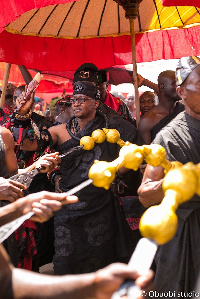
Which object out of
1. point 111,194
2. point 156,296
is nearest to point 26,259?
point 111,194

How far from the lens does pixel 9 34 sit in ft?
15.5

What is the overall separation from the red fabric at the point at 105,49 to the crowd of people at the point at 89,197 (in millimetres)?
429

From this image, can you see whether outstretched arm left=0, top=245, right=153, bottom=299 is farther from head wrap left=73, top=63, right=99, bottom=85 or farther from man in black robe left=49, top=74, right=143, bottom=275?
head wrap left=73, top=63, right=99, bottom=85

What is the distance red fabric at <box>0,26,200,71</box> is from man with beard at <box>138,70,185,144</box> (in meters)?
0.87

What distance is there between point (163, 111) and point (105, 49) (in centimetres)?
143

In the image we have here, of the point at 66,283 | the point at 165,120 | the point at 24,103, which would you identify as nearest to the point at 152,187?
the point at 66,283

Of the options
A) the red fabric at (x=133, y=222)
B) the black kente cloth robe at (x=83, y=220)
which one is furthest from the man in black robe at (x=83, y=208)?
the red fabric at (x=133, y=222)

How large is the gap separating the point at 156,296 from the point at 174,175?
1372 mm

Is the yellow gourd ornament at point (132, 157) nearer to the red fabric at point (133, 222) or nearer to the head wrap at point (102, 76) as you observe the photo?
the red fabric at point (133, 222)

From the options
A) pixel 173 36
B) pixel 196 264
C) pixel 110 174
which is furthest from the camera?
pixel 173 36

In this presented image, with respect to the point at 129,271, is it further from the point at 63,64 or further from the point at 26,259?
the point at 63,64

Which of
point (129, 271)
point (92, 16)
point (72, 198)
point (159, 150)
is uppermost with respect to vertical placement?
point (92, 16)

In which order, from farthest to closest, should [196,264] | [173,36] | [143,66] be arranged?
1. [143,66]
2. [173,36]
3. [196,264]

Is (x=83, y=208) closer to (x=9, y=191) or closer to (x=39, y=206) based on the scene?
(x=9, y=191)
